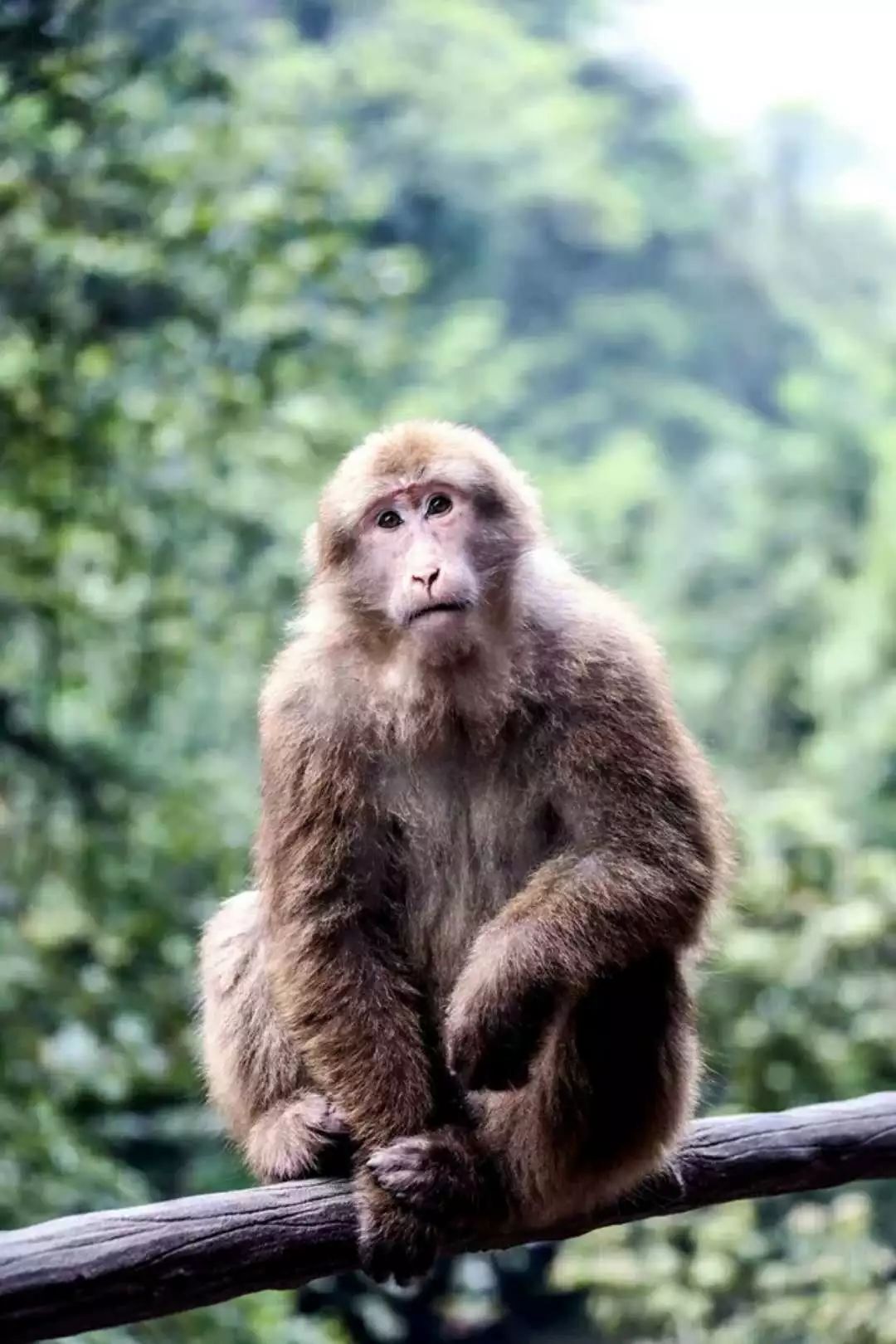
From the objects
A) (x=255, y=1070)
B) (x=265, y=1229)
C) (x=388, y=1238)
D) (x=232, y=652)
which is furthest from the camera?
(x=232, y=652)

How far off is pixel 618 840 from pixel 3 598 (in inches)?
105

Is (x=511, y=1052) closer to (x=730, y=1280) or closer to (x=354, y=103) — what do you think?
(x=730, y=1280)

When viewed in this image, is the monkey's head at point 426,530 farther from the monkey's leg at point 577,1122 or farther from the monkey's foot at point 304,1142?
the monkey's foot at point 304,1142

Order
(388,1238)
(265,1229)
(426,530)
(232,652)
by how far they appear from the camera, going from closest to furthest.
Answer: (265,1229) → (388,1238) → (426,530) → (232,652)

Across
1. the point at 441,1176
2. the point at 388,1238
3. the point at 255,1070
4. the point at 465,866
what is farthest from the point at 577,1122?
the point at 255,1070

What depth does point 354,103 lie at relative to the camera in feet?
21.9

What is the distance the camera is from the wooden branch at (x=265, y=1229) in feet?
6.73

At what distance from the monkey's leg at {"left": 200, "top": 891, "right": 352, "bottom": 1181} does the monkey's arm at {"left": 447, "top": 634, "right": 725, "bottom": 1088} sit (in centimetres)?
33

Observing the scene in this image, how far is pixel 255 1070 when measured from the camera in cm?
277

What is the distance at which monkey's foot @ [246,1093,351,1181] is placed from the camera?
8.45ft

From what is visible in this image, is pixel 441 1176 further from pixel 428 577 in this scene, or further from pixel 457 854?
pixel 428 577

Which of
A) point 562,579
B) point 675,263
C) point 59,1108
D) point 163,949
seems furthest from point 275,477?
point 675,263

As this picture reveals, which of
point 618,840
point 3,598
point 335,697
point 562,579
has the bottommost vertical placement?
point 618,840

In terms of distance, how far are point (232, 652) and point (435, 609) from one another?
277 centimetres
